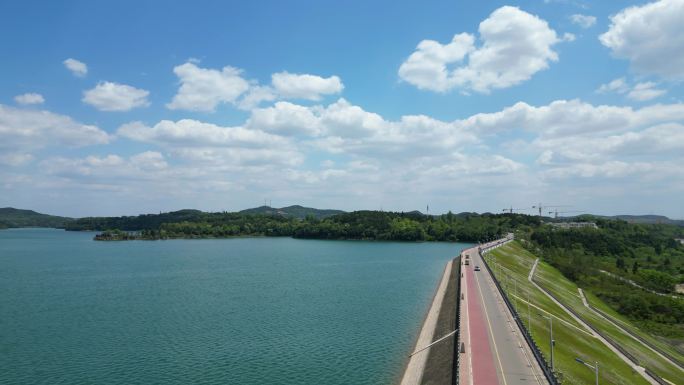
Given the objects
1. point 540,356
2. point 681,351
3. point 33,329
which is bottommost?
point 681,351

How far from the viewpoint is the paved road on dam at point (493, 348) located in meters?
36.4

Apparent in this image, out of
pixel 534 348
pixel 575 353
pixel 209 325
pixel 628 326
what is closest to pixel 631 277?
pixel 628 326

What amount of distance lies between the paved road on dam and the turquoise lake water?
8306mm

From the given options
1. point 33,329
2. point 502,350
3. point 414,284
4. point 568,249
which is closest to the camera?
point 502,350

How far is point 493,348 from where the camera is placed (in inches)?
1731

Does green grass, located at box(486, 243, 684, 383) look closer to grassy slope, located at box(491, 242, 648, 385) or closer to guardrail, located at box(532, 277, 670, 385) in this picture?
guardrail, located at box(532, 277, 670, 385)

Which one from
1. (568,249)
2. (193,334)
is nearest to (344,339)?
(193,334)

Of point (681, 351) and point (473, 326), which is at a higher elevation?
point (473, 326)

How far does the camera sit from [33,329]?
63250 millimetres

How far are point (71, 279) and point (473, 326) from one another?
327 feet

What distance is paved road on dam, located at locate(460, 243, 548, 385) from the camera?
120 ft

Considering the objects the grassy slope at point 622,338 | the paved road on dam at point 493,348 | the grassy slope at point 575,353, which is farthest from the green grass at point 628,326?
the paved road on dam at point 493,348

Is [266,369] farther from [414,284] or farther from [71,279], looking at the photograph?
[71,279]

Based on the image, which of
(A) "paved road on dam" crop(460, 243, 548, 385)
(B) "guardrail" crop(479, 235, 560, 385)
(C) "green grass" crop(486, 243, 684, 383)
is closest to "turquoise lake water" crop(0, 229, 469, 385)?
(A) "paved road on dam" crop(460, 243, 548, 385)
